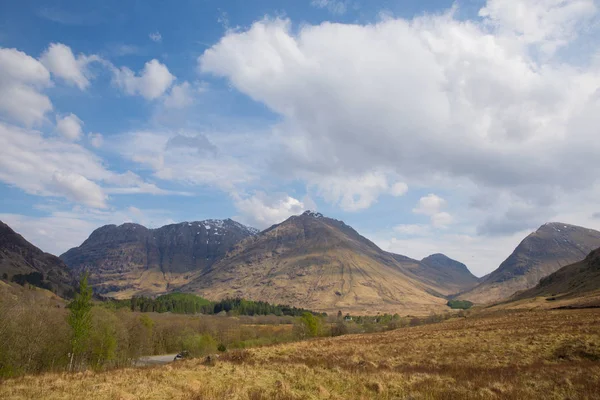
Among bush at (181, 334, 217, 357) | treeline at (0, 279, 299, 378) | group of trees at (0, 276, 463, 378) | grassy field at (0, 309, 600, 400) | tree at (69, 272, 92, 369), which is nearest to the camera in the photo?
grassy field at (0, 309, 600, 400)

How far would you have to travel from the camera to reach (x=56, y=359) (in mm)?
71375

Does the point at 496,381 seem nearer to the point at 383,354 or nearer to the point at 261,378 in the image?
the point at 261,378

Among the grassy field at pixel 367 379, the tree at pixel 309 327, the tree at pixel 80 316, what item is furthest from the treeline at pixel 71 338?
the grassy field at pixel 367 379

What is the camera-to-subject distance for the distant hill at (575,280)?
447 feet

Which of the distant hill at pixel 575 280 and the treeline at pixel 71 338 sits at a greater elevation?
the distant hill at pixel 575 280

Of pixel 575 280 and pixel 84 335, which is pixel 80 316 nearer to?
pixel 84 335

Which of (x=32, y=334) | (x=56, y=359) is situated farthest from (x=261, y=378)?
(x=56, y=359)

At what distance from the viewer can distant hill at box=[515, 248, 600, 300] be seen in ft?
447

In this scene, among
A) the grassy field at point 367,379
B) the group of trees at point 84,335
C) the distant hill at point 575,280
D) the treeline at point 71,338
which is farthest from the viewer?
the distant hill at point 575,280

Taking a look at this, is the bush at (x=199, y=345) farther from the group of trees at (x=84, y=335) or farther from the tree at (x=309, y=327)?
the tree at (x=309, y=327)

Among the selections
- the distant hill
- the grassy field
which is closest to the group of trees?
the grassy field

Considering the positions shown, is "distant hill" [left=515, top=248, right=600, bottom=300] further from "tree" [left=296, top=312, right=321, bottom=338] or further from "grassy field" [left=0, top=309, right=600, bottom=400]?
"grassy field" [left=0, top=309, right=600, bottom=400]

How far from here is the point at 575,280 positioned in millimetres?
160750

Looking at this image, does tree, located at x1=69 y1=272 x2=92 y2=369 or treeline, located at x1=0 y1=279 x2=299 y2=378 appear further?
tree, located at x1=69 y1=272 x2=92 y2=369
